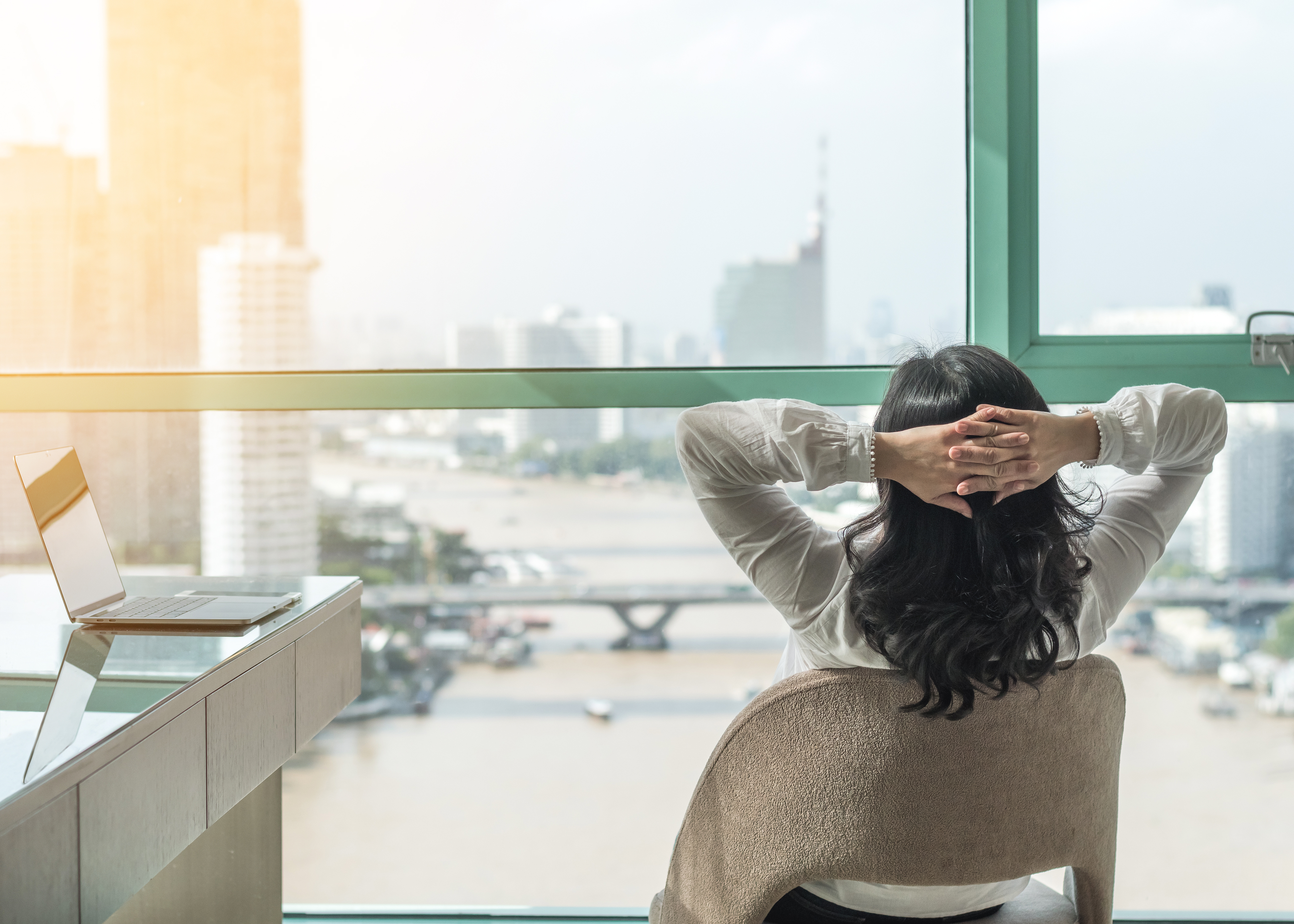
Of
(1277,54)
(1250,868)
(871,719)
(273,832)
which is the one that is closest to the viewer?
(871,719)

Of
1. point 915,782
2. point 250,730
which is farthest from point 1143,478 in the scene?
point 250,730

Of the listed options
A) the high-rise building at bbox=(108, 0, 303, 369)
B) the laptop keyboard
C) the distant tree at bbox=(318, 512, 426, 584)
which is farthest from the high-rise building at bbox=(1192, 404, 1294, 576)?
the high-rise building at bbox=(108, 0, 303, 369)

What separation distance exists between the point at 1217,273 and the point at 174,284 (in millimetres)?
2093

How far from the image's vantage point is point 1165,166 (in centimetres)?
157

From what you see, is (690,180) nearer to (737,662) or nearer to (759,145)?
(759,145)

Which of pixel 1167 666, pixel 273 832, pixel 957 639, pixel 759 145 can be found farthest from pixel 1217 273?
pixel 273 832

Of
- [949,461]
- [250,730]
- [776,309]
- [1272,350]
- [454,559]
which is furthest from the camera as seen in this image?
[454,559]

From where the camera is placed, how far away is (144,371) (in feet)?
5.29

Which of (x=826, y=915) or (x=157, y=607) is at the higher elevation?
(x=157, y=607)

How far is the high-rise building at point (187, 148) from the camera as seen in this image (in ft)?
5.29

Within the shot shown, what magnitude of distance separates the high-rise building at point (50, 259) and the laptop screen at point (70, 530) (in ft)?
1.95

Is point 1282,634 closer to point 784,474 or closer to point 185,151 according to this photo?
point 784,474

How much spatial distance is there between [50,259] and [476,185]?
0.89m

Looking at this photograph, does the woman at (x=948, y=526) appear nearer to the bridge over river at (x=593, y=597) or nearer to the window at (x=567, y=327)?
the window at (x=567, y=327)
